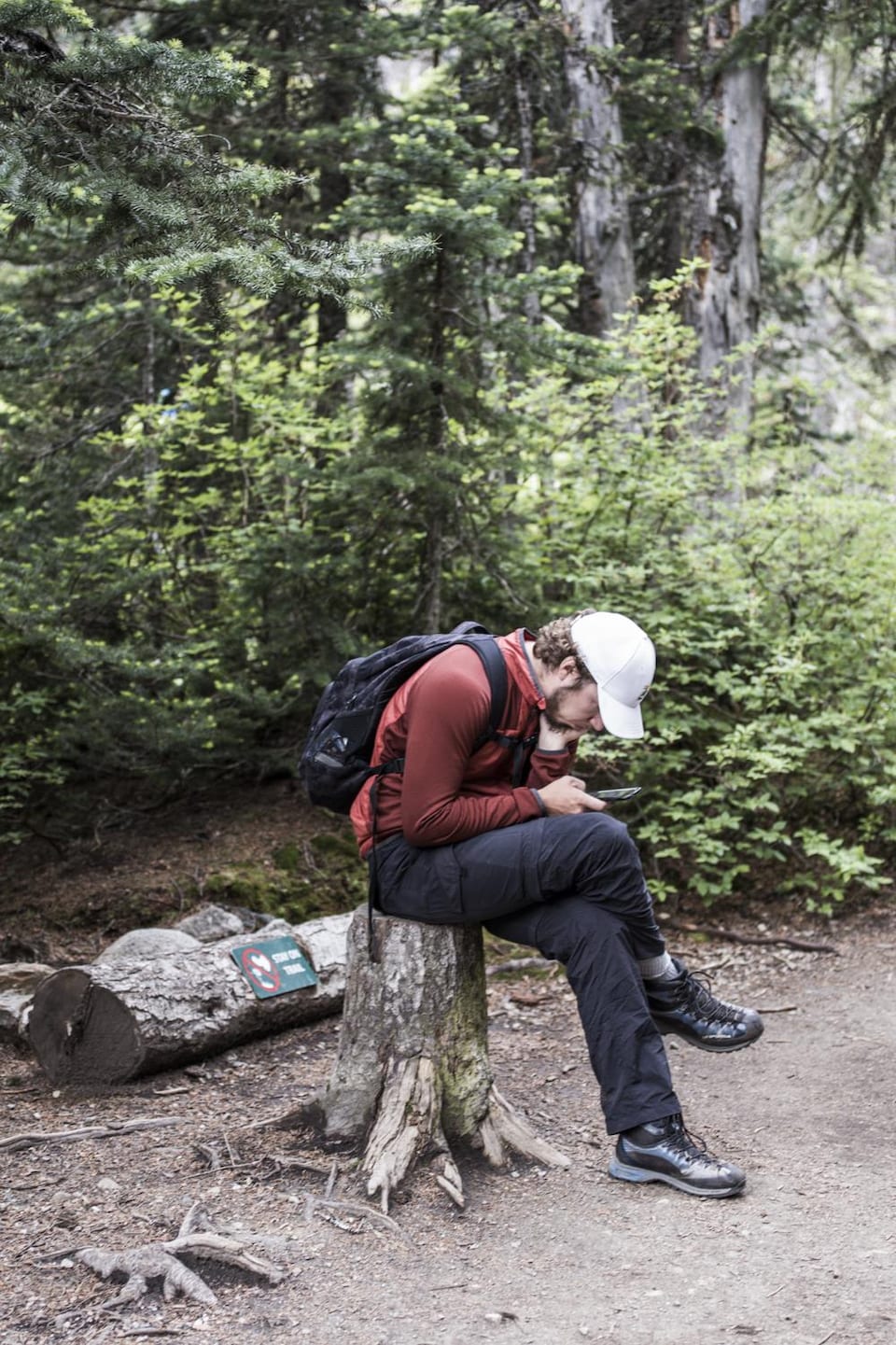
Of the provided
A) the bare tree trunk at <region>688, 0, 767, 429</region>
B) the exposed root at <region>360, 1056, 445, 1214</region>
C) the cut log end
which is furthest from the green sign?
the bare tree trunk at <region>688, 0, 767, 429</region>

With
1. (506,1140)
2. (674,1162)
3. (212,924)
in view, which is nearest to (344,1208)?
(506,1140)

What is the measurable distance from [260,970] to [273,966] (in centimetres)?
8

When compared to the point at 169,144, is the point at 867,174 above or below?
above

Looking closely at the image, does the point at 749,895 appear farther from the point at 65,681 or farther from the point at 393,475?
the point at 65,681

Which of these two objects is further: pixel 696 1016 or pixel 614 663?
pixel 696 1016

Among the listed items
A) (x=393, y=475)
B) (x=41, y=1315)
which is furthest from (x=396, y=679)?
(x=393, y=475)

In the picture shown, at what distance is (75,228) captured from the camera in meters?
7.09

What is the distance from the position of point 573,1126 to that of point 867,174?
9.06 metres

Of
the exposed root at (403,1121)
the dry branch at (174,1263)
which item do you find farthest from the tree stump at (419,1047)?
the dry branch at (174,1263)

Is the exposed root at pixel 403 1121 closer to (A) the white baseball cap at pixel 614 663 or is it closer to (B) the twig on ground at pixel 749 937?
(A) the white baseball cap at pixel 614 663

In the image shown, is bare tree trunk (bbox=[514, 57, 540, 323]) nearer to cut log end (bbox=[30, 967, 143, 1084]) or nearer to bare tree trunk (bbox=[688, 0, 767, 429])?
bare tree trunk (bbox=[688, 0, 767, 429])

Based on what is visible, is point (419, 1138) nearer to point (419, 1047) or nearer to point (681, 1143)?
point (419, 1047)

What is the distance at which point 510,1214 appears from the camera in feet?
11.2

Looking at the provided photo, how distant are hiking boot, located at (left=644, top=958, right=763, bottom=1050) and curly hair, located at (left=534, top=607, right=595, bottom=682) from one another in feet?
3.61
